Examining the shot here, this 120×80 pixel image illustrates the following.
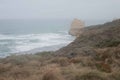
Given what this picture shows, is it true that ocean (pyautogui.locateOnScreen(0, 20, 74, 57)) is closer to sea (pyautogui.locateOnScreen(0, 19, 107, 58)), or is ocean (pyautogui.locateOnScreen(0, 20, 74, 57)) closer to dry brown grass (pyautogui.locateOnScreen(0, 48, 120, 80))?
sea (pyautogui.locateOnScreen(0, 19, 107, 58))

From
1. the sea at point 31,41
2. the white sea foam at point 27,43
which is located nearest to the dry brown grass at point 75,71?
the sea at point 31,41

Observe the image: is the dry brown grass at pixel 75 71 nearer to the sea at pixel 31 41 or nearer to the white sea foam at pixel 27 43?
the sea at pixel 31 41

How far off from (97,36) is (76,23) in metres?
42.9

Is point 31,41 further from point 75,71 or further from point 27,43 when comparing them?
point 75,71

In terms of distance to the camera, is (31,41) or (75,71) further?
(31,41)

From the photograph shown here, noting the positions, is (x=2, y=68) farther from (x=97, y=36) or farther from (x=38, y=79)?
(x=97, y=36)

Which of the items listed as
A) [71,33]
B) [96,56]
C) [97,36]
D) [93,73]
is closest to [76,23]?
[71,33]

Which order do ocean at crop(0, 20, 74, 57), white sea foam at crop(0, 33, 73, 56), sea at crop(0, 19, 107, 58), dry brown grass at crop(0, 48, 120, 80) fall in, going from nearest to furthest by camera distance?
dry brown grass at crop(0, 48, 120, 80) < sea at crop(0, 19, 107, 58) < ocean at crop(0, 20, 74, 57) < white sea foam at crop(0, 33, 73, 56)

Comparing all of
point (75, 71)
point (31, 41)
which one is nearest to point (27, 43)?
point (31, 41)

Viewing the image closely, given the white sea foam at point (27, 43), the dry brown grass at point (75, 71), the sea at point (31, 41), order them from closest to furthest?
the dry brown grass at point (75, 71), the sea at point (31, 41), the white sea foam at point (27, 43)

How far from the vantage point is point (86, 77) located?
8.33m

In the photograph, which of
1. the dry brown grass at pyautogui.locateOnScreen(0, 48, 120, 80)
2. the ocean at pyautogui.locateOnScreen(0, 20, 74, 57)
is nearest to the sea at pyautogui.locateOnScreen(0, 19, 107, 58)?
the ocean at pyautogui.locateOnScreen(0, 20, 74, 57)

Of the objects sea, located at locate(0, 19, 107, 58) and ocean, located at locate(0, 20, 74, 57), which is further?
ocean, located at locate(0, 20, 74, 57)

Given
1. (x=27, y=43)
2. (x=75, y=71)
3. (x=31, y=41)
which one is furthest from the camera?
(x=31, y=41)
